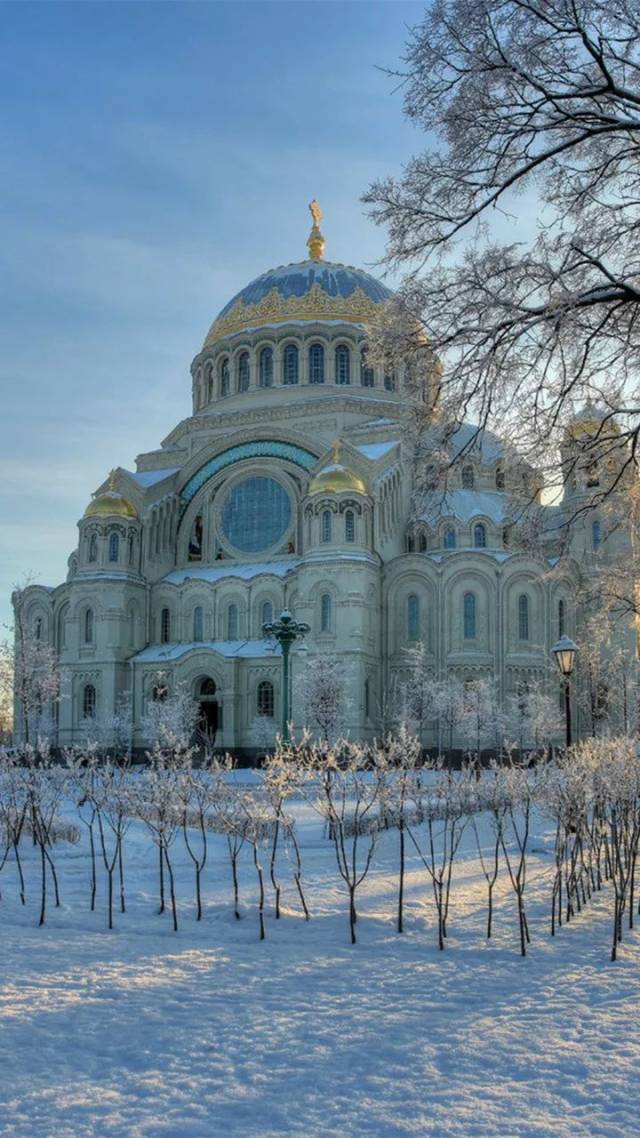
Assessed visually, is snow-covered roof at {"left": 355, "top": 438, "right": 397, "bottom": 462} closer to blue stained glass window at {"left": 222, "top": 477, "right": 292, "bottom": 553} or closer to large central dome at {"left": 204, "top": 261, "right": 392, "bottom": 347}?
blue stained glass window at {"left": 222, "top": 477, "right": 292, "bottom": 553}

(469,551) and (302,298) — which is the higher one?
(302,298)

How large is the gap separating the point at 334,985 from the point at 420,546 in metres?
40.6

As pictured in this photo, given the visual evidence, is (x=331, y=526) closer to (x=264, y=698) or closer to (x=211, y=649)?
(x=211, y=649)

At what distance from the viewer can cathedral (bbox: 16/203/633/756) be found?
43.6 metres

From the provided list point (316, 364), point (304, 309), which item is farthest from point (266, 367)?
point (304, 309)

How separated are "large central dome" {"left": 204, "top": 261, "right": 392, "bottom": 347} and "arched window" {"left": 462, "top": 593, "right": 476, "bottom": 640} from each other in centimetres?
1582

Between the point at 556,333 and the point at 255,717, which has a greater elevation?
the point at 556,333

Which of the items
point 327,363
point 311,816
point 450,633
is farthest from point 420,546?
point 311,816

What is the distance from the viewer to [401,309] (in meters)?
10.9

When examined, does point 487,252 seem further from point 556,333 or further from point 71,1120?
point 71,1120

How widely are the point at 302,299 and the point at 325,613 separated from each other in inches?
747

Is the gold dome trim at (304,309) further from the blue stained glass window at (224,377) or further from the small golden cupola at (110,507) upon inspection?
the small golden cupola at (110,507)

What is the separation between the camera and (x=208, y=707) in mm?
46375

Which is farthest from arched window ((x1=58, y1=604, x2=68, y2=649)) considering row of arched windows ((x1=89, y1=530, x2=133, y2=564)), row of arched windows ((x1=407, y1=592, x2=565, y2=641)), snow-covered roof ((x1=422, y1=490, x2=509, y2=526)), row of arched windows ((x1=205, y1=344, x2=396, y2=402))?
snow-covered roof ((x1=422, y1=490, x2=509, y2=526))
